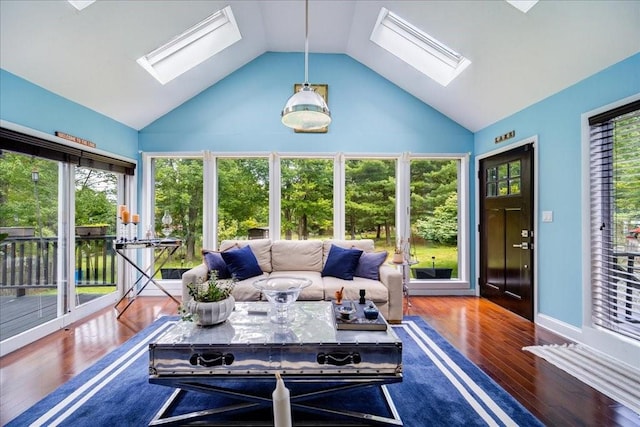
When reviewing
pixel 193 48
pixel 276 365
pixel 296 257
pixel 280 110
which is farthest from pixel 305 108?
pixel 193 48

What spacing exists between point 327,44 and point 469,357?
164 inches

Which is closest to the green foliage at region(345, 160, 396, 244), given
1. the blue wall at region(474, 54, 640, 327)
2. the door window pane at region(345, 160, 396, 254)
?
the door window pane at region(345, 160, 396, 254)

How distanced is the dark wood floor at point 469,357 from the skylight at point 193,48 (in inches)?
116

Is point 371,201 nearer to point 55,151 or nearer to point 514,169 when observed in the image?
point 514,169

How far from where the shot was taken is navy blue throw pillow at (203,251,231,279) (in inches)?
138

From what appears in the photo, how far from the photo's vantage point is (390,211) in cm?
475

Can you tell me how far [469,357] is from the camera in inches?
104

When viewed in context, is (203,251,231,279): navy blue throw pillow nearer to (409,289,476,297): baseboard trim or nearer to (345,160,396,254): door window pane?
(345,160,396,254): door window pane

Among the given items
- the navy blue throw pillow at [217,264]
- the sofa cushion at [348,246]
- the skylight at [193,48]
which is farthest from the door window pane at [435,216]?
the skylight at [193,48]

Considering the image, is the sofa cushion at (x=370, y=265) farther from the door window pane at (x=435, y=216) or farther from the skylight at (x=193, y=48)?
the skylight at (x=193, y=48)

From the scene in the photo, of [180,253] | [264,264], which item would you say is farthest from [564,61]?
[180,253]

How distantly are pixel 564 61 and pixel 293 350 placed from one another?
3.34m

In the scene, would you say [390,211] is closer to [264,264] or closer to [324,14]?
[264,264]

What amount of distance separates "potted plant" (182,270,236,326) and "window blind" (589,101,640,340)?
121 inches
